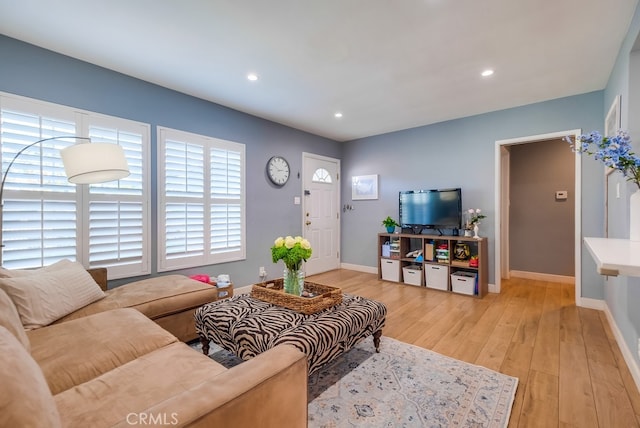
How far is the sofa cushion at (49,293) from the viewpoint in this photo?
1.61 metres

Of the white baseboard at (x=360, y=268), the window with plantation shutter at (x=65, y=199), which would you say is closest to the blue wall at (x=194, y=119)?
the window with plantation shutter at (x=65, y=199)

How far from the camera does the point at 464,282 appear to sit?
372 centimetres

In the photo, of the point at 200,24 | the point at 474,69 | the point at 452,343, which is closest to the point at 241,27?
the point at 200,24

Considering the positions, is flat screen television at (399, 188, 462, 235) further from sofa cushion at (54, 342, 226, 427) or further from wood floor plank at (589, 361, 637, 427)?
sofa cushion at (54, 342, 226, 427)

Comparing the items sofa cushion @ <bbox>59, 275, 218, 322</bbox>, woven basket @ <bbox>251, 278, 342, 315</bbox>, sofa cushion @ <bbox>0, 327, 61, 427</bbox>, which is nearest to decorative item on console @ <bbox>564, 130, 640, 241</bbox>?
woven basket @ <bbox>251, 278, 342, 315</bbox>

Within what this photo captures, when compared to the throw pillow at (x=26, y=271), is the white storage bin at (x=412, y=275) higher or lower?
lower

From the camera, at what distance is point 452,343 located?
240 centimetres

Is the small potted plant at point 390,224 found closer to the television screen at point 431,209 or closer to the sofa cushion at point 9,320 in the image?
the television screen at point 431,209

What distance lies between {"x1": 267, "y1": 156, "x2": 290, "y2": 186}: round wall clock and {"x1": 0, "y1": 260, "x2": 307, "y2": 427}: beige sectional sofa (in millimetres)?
2791

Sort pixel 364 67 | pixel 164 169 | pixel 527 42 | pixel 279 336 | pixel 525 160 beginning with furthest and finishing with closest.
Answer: pixel 525 160 < pixel 164 169 < pixel 364 67 < pixel 527 42 < pixel 279 336

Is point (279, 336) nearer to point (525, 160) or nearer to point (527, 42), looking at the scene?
point (527, 42)

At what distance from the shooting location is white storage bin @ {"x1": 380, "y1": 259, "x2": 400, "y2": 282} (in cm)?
438

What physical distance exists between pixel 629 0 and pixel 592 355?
99.2 inches

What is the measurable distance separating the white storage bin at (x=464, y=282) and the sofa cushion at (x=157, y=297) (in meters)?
3.08
